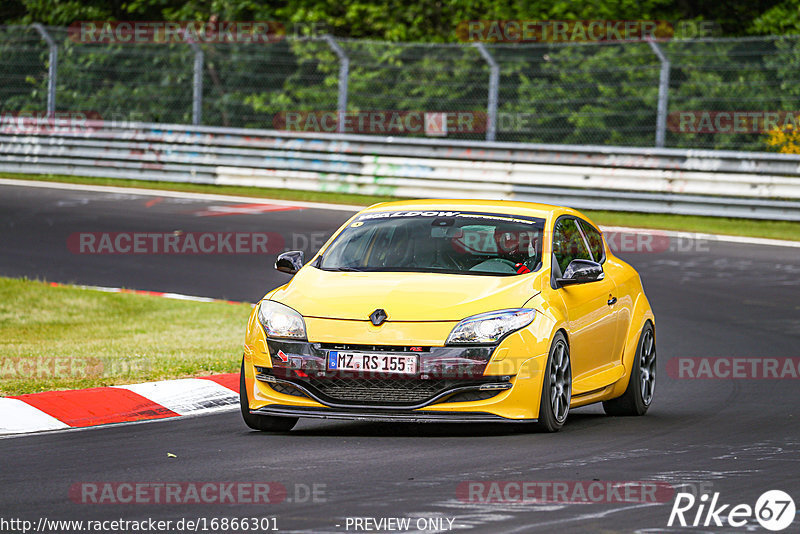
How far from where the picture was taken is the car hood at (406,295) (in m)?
8.47

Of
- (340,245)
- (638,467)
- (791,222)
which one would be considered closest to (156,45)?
(791,222)

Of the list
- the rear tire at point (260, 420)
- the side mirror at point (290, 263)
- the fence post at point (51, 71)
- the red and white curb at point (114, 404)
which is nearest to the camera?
the rear tire at point (260, 420)

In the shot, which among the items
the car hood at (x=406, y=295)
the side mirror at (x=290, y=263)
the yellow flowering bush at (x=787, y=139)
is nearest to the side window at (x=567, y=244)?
the car hood at (x=406, y=295)

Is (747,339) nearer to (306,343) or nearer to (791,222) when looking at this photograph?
(306,343)

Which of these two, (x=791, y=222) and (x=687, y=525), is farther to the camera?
(x=791, y=222)

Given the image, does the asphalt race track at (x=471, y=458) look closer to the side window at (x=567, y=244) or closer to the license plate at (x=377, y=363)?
the license plate at (x=377, y=363)

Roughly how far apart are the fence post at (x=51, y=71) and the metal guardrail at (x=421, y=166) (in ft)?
1.48

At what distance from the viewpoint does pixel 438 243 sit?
954 cm

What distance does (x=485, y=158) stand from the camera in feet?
80.9

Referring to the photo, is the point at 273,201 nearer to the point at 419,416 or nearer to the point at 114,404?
the point at 114,404

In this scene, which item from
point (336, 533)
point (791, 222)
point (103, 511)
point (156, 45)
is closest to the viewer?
point (336, 533)

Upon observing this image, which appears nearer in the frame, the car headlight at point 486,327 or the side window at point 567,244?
the car headlight at point 486,327

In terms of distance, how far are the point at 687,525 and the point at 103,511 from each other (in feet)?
8.14

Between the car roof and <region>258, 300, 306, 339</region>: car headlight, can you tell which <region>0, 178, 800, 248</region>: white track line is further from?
<region>258, 300, 306, 339</region>: car headlight
